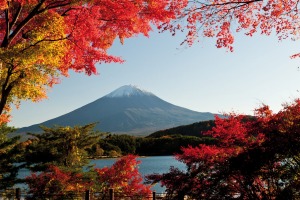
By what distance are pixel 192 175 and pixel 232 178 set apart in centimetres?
83

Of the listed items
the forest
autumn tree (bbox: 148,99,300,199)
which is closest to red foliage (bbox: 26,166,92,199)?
the forest

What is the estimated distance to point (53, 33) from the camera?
9602mm

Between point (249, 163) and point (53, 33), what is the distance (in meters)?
5.94

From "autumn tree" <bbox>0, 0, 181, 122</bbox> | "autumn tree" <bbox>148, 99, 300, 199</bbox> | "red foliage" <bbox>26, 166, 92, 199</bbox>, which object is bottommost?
"red foliage" <bbox>26, 166, 92, 199</bbox>

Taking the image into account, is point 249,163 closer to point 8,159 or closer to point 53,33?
point 53,33

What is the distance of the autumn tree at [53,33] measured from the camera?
953cm

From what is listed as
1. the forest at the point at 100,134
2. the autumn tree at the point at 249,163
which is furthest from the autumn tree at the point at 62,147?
the autumn tree at the point at 249,163

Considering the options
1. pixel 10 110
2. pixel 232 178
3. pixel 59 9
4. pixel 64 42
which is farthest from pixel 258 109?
pixel 10 110

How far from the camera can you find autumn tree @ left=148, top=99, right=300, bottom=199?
7102mm

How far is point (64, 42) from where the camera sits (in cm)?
981

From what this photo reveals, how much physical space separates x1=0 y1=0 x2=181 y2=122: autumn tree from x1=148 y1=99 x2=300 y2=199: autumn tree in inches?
159

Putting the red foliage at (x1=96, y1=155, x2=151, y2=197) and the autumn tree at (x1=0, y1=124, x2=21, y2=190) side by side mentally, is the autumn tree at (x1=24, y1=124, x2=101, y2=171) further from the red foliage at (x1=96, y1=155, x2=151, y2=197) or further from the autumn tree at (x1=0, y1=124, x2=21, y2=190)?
the red foliage at (x1=96, y1=155, x2=151, y2=197)

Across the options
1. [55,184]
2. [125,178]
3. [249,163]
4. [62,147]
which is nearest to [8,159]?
[62,147]

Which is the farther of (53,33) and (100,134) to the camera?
(100,134)
